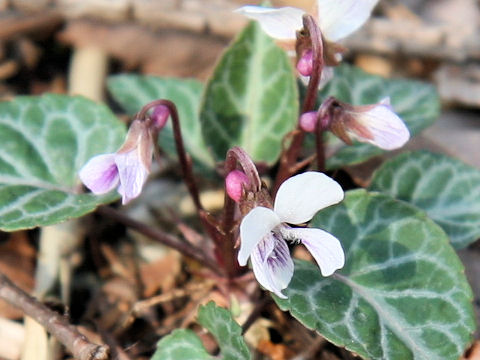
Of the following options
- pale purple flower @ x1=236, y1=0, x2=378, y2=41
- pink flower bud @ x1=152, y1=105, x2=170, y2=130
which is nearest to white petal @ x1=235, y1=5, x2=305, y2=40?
pale purple flower @ x1=236, y1=0, x2=378, y2=41

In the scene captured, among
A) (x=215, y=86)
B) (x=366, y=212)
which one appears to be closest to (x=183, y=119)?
(x=215, y=86)

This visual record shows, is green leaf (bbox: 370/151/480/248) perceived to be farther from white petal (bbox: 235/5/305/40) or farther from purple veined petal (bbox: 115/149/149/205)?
purple veined petal (bbox: 115/149/149/205)

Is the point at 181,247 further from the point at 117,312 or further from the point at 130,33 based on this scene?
the point at 130,33

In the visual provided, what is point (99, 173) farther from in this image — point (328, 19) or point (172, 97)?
point (172, 97)

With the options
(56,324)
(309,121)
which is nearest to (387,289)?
(309,121)

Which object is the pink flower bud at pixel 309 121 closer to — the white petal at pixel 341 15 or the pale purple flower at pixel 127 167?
the white petal at pixel 341 15

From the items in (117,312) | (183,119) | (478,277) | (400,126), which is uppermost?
(400,126)
